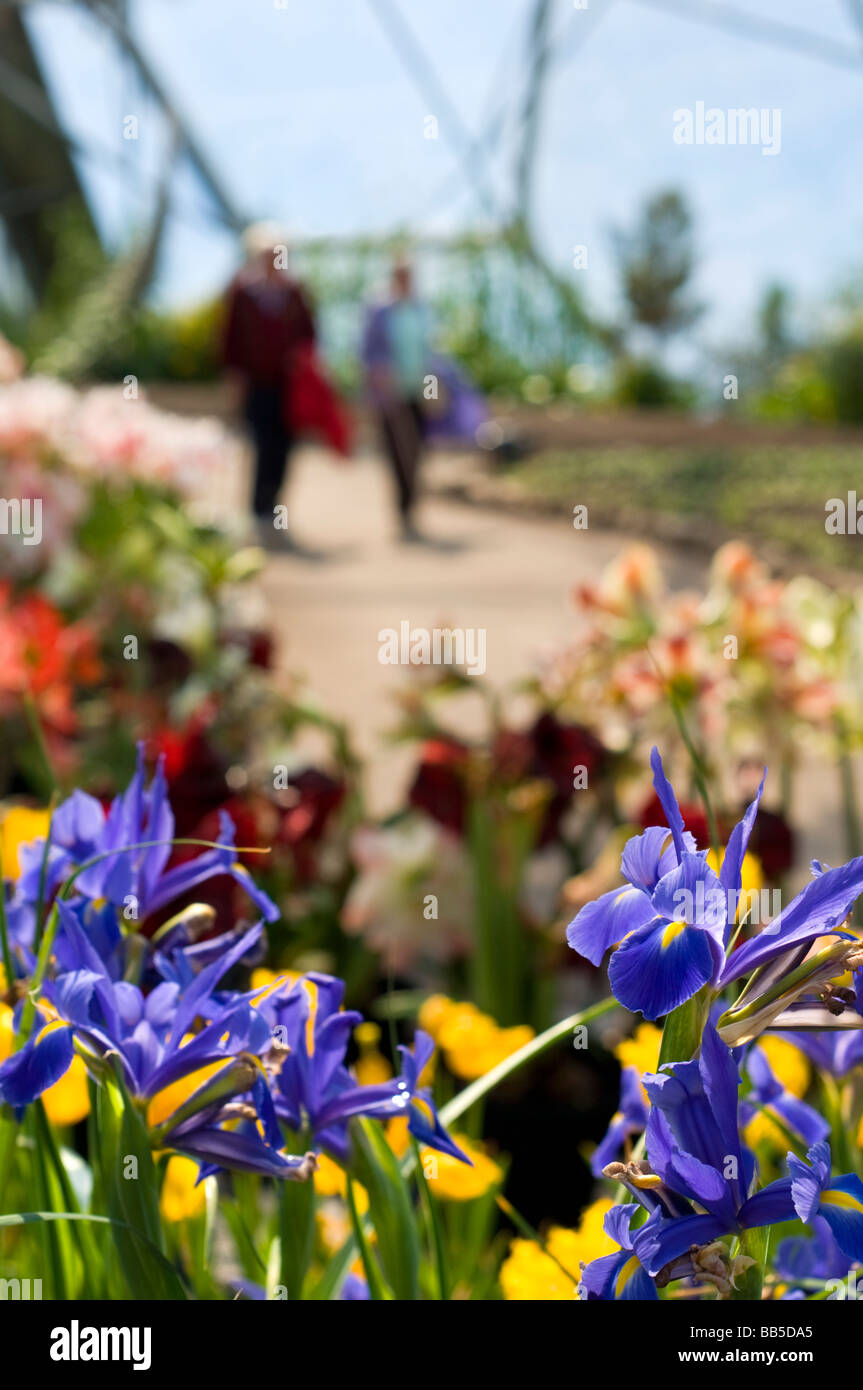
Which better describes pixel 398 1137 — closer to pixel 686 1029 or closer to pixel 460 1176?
pixel 460 1176

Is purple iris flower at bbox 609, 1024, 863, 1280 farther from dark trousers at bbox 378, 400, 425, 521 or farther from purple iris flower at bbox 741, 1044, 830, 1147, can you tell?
dark trousers at bbox 378, 400, 425, 521

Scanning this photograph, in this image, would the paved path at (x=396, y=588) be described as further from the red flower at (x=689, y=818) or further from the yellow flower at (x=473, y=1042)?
the yellow flower at (x=473, y=1042)

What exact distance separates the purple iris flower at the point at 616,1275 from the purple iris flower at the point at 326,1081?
97 mm

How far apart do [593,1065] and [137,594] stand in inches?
61.5

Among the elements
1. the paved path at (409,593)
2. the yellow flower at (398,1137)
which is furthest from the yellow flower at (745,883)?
the paved path at (409,593)

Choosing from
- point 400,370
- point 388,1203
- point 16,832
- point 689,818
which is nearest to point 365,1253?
point 388,1203

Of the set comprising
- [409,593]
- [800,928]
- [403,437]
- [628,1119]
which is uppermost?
[403,437]

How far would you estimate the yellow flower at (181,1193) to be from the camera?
950 millimetres

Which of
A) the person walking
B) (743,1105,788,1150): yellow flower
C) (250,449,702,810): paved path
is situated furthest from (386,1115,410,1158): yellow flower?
the person walking

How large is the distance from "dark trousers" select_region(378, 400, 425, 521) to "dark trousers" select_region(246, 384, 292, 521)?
2.49 ft

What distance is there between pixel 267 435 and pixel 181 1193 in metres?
7.41

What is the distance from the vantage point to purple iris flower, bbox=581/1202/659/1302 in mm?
583

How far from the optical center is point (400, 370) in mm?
8539

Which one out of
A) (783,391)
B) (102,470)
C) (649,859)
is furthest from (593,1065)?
(783,391)
